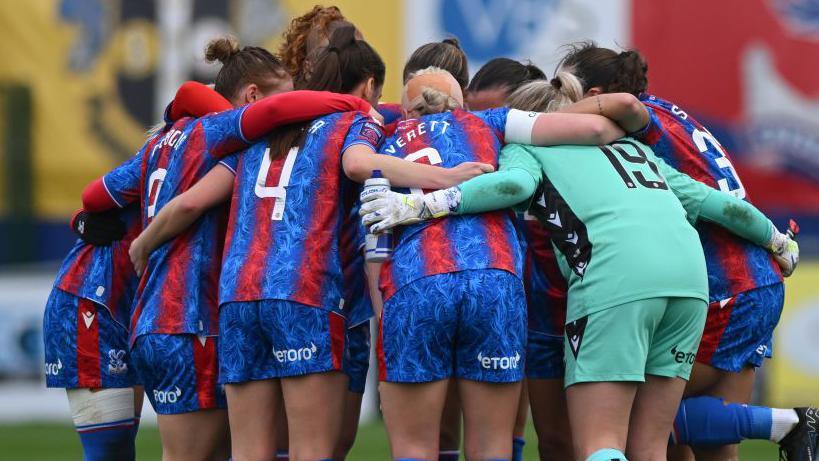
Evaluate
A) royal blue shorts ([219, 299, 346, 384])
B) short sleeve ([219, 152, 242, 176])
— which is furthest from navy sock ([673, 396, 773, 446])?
short sleeve ([219, 152, 242, 176])

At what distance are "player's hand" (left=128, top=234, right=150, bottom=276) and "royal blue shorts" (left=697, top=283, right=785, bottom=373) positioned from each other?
7.06 ft

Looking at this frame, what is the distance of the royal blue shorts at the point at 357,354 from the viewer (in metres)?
4.97

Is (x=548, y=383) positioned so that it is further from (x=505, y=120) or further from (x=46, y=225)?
(x=46, y=225)

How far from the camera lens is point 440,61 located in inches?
213

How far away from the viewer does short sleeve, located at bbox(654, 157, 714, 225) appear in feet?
16.2

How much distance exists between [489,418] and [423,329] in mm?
380

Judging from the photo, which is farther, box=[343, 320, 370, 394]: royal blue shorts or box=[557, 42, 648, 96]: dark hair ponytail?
box=[557, 42, 648, 96]: dark hair ponytail

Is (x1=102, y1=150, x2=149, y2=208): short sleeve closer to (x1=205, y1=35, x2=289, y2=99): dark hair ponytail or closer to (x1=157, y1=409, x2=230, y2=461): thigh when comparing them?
(x1=205, y1=35, x2=289, y2=99): dark hair ponytail

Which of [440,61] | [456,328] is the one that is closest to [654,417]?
[456,328]

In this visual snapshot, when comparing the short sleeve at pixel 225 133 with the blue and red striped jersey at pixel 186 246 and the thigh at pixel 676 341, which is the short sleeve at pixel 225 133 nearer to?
the blue and red striped jersey at pixel 186 246

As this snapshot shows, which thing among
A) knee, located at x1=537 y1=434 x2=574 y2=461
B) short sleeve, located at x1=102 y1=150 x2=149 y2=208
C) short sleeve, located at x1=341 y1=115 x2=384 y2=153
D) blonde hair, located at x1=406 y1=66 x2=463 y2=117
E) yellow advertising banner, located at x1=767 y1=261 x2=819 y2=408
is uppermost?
blonde hair, located at x1=406 y1=66 x2=463 y2=117

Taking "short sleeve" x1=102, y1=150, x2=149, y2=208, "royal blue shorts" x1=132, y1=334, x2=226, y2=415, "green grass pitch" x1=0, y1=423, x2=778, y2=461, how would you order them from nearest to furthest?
1. "royal blue shorts" x1=132, y1=334, x2=226, y2=415
2. "short sleeve" x1=102, y1=150, x2=149, y2=208
3. "green grass pitch" x1=0, y1=423, x2=778, y2=461

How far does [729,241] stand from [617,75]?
2.52ft

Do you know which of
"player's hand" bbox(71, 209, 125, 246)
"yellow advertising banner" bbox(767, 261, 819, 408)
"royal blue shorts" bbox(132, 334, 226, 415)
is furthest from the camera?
"yellow advertising banner" bbox(767, 261, 819, 408)
